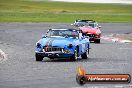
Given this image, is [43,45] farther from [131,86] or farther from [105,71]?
[131,86]

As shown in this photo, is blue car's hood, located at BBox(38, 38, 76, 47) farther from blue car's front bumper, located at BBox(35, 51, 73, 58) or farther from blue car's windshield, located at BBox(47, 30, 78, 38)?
blue car's windshield, located at BBox(47, 30, 78, 38)

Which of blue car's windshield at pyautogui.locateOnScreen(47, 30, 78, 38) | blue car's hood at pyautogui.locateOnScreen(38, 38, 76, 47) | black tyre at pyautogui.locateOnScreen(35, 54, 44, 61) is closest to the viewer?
blue car's hood at pyautogui.locateOnScreen(38, 38, 76, 47)

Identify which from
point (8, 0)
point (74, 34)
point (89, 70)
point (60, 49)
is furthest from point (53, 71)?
point (74, 34)

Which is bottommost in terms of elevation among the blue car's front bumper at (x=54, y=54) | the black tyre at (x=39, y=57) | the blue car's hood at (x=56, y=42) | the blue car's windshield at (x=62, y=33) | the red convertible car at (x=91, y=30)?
the red convertible car at (x=91, y=30)

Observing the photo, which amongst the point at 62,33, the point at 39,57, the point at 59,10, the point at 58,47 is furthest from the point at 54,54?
the point at 59,10

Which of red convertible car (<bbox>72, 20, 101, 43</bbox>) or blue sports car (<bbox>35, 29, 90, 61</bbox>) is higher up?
blue sports car (<bbox>35, 29, 90, 61</bbox>)

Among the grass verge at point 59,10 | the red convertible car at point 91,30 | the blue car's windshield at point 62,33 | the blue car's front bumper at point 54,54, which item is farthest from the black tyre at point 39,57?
the red convertible car at point 91,30

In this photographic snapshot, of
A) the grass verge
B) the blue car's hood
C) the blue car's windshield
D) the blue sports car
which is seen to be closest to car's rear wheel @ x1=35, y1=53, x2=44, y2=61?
the blue sports car

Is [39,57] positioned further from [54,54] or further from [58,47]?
[58,47]

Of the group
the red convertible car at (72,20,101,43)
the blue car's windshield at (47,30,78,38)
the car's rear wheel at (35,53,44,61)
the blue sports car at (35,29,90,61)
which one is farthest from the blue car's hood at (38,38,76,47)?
the red convertible car at (72,20,101,43)

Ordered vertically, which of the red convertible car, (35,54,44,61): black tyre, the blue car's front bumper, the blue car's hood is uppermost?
the blue car's hood

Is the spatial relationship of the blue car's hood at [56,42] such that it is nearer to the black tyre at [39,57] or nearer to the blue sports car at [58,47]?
the blue sports car at [58,47]

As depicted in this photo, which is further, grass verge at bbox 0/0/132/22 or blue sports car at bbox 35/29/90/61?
blue sports car at bbox 35/29/90/61

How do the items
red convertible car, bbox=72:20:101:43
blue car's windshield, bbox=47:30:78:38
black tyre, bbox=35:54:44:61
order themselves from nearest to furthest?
black tyre, bbox=35:54:44:61
blue car's windshield, bbox=47:30:78:38
red convertible car, bbox=72:20:101:43
